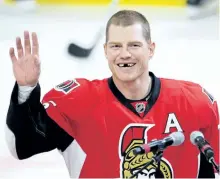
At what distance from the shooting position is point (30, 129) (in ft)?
4.93

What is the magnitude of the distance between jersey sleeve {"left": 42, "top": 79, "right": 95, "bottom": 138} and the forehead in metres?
0.16

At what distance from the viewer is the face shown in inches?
62.0

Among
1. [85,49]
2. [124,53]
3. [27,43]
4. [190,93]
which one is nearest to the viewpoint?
[27,43]

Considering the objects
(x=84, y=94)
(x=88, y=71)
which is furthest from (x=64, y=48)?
(x=84, y=94)

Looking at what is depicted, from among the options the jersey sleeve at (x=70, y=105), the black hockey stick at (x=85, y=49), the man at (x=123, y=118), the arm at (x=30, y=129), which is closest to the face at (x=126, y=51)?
the man at (x=123, y=118)

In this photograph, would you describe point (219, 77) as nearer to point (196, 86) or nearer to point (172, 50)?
point (172, 50)

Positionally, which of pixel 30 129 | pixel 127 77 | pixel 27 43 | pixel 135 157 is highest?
pixel 27 43

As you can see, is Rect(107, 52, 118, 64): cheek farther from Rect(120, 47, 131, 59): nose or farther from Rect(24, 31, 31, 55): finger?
Rect(24, 31, 31, 55): finger

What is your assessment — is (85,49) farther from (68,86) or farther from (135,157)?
(135,157)

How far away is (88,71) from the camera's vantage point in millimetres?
2285

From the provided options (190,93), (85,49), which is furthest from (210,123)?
(85,49)

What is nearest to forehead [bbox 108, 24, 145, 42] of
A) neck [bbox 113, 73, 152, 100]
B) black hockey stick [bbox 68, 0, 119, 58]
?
neck [bbox 113, 73, 152, 100]

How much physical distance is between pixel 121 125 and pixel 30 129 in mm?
253

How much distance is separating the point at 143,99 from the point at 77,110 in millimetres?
181
